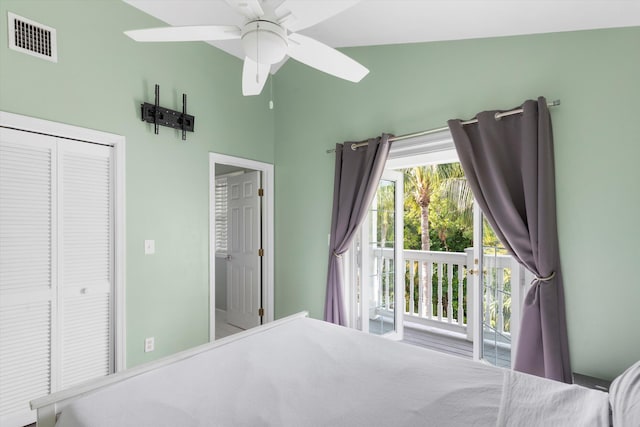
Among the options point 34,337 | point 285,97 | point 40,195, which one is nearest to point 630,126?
point 285,97

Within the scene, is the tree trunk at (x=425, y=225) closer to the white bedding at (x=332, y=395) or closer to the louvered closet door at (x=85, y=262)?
the white bedding at (x=332, y=395)

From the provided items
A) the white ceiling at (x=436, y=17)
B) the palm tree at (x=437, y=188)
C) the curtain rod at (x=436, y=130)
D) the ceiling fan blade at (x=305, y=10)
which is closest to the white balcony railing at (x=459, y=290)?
the curtain rod at (x=436, y=130)

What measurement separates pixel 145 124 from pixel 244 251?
1907mm

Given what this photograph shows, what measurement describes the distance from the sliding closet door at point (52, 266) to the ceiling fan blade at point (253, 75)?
1.35 meters

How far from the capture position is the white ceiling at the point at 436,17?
6.20ft

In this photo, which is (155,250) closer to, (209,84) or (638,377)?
(209,84)

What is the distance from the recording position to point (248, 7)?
1331 millimetres

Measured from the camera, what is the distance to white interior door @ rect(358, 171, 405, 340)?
3.40 m

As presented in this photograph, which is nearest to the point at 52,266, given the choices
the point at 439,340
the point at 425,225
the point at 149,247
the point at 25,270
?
the point at 25,270

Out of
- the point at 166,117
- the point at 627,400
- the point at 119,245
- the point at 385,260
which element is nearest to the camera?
the point at 627,400

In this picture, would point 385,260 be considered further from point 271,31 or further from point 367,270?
point 271,31

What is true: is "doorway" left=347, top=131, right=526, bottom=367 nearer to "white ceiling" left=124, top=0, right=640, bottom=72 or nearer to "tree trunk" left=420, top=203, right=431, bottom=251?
"white ceiling" left=124, top=0, right=640, bottom=72

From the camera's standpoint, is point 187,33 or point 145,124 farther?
point 145,124

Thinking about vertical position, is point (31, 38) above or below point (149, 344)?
above
